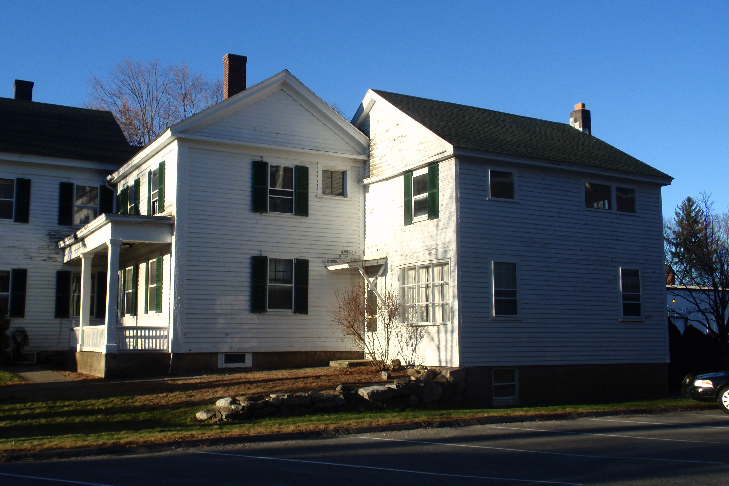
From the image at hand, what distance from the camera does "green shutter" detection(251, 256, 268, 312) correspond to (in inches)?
782

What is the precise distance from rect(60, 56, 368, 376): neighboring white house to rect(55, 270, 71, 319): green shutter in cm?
212

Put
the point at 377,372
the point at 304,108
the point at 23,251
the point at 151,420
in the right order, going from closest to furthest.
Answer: the point at 151,420, the point at 377,372, the point at 304,108, the point at 23,251

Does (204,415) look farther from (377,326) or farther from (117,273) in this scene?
(377,326)

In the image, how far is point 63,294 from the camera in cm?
2402

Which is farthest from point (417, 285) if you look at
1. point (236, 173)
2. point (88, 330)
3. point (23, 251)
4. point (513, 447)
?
point (23, 251)

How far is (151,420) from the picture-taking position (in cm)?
1337

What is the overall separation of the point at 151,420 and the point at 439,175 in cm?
949

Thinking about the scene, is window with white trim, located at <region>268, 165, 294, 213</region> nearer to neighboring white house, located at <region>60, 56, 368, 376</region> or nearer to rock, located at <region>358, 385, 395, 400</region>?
neighboring white house, located at <region>60, 56, 368, 376</region>

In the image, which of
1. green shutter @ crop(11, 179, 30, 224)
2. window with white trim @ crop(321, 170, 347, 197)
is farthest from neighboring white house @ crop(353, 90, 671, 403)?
green shutter @ crop(11, 179, 30, 224)

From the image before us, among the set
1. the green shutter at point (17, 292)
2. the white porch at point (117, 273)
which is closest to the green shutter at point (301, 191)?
the white porch at point (117, 273)

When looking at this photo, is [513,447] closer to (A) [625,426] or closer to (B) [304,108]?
(A) [625,426]

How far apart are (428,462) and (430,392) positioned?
662cm

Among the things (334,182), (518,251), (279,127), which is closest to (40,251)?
(279,127)

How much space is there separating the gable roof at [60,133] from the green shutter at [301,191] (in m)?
7.97
